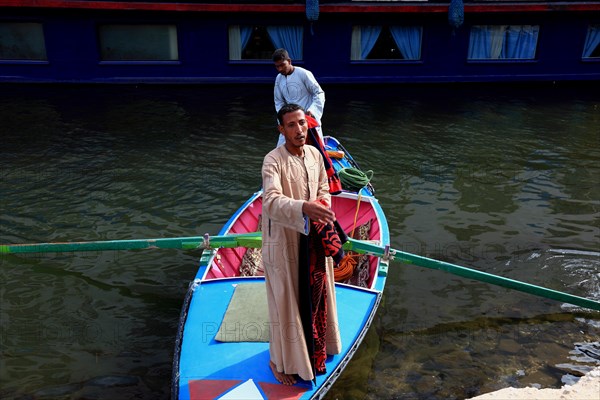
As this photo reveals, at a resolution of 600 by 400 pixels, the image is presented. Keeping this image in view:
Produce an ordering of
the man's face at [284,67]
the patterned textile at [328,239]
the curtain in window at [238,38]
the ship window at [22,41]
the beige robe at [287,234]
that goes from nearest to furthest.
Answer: the beige robe at [287,234] < the patterned textile at [328,239] < the man's face at [284,67] < the ship window at [22,41] < the curtain in window at [238,38]

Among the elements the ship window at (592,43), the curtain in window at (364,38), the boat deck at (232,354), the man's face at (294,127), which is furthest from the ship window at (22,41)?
the ship window at (592,43)

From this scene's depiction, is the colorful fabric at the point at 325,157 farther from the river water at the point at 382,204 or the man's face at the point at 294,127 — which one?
the man's face at the point at 294,127

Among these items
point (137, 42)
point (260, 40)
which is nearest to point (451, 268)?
point (260, 40)

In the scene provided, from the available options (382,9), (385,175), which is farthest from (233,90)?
(385,175)

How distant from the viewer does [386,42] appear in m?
18.8

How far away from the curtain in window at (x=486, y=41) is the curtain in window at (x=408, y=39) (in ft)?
6.24

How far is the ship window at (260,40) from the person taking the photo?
18281 mm

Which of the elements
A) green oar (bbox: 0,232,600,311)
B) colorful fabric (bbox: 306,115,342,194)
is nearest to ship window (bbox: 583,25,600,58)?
green oar (bbox: 0,232,600,311)

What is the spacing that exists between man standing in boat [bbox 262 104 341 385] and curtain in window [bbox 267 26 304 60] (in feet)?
49.4

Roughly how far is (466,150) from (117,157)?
27.0 feet

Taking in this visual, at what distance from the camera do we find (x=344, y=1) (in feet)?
58.3

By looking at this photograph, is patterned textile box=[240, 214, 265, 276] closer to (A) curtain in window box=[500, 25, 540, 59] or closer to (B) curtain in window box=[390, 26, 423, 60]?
(B) curtain in window box=[390, 26, 423, 60]

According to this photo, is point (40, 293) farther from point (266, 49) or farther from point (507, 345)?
point (266, 49)

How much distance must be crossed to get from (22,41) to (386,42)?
491 inches
